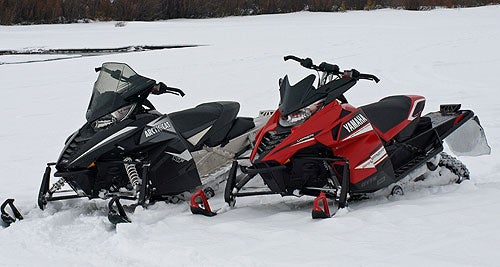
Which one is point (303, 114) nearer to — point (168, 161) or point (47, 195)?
point (168, 161)

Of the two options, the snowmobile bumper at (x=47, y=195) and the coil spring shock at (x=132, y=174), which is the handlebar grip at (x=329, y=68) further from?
the snowmobile bumper at (x=47, y=195)

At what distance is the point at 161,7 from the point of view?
31625 millimetres

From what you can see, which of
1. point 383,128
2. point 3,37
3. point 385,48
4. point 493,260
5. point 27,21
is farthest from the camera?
point 27,21

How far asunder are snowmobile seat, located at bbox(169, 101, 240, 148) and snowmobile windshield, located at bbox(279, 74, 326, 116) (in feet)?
3.42

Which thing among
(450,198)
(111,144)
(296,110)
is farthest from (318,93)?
(111,144)

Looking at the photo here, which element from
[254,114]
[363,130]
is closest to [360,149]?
[363,130]

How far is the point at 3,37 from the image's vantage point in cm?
2375

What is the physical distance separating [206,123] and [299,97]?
1.21 meters

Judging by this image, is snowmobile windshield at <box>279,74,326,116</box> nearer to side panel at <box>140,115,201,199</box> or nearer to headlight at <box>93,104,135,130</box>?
side panel at <box>140,115,201,199</box>

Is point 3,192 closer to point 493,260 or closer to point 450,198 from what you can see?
point 450,198

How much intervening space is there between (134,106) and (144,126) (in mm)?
205

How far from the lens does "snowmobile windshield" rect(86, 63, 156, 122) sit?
5918 mm

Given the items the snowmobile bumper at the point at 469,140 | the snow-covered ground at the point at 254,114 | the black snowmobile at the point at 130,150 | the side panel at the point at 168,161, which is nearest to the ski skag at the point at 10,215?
the black snowmobile at the point at 130,150

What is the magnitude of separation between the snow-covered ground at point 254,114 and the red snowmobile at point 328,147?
0.16 m
